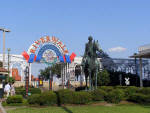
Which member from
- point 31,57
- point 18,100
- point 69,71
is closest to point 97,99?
point 18,100

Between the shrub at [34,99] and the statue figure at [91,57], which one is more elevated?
the statue figure at [91,57]

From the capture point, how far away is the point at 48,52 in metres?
36.2

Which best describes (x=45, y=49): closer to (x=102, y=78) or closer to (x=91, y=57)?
(x=102, y=78)

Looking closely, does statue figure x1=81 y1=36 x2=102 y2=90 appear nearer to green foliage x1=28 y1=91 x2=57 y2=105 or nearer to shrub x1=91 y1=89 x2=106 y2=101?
shrub x1=91 y1=89 x2=106 y2=101

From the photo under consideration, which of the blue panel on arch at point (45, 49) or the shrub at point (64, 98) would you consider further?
the blue panel on arch at point (45, 49)

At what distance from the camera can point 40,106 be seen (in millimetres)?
16844

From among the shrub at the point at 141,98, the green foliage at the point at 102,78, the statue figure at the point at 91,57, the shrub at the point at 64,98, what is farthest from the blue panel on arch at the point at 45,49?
the shrub at the point at 141,98

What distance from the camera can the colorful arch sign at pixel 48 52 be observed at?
35.5 m

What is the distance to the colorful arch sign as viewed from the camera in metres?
35.5

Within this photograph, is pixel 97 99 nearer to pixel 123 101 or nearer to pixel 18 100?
pixel 123 101

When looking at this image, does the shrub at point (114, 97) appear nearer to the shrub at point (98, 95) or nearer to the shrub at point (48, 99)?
the shrub at point (98, 95)

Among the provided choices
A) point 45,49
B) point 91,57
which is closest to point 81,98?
point 91,57

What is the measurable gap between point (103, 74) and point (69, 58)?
7.73 metres

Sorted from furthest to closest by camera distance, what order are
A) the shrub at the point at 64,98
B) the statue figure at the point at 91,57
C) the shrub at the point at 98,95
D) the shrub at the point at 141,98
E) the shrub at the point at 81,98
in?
the statue figure at the point at 91,57
the shrub at the point at 141,98
the shrub at the point at 98,95
the shrub at the point at 81,98
the shrub at the point at 64,98
